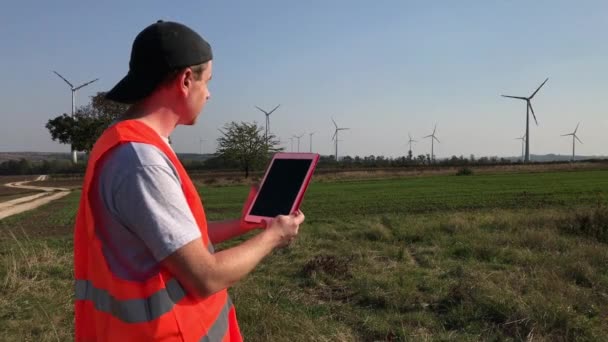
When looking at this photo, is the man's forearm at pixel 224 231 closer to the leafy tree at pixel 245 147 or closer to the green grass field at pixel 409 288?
the green grass field at pixel 409 288

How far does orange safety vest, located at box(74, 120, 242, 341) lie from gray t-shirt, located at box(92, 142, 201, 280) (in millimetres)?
40

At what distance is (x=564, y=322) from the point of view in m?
5.20

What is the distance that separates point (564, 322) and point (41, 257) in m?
8.19

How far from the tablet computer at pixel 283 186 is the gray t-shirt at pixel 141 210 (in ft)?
1.82

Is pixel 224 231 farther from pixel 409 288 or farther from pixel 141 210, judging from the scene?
pixel 409 288

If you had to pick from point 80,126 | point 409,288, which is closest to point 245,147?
point 80,126

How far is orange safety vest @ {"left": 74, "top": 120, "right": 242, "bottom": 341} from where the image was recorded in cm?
A: 169

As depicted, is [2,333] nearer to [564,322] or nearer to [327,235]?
[564,322]

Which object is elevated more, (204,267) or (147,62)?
(147,62)

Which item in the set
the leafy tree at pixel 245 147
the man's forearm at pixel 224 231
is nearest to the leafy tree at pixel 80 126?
the leafy tree at pixel 245 147

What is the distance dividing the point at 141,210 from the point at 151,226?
6 centimetres

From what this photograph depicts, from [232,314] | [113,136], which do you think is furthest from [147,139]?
[232,314]

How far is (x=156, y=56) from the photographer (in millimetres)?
1802

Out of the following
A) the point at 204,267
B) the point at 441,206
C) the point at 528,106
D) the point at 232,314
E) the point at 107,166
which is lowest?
the point at 441,206
